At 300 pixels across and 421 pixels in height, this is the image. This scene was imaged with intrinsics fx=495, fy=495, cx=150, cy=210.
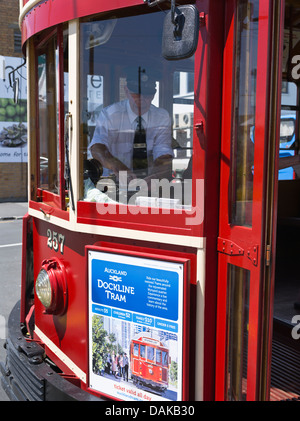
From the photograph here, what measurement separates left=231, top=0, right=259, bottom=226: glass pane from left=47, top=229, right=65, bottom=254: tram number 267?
3.73 feet

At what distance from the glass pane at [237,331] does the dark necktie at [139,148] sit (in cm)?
69

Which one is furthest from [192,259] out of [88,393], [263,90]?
[88,393]

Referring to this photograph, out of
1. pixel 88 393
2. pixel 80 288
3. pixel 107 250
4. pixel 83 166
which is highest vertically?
pixel 83 166

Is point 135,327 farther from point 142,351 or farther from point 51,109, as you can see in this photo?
point 51,109

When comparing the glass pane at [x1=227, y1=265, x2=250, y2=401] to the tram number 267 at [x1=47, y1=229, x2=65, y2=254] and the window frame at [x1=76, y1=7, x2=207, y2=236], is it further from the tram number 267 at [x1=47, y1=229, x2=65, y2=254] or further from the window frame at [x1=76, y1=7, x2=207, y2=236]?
the tram number 267 at [x1=47, y1=229, x2=65, y2=254]

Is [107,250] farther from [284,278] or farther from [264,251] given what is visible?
[284,278]

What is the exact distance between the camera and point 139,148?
95.1 inches

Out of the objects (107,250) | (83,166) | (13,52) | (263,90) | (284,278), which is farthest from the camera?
(13,52)

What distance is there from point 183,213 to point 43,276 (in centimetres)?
108

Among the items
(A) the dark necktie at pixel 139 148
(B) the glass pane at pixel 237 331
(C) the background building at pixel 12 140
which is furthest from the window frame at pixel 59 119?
(C) the background building at pixel 12 140

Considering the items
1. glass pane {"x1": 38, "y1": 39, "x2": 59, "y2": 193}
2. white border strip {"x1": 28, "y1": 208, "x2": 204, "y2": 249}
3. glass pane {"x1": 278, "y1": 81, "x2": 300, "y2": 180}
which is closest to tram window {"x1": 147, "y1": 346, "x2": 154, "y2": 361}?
white border strip {"x1": 28, "y1": 208, "x2": 204, "y2": 249}

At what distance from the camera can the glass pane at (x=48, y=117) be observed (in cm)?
290
